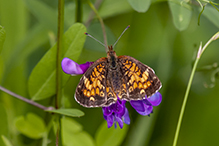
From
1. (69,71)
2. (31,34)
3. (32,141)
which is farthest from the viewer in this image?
(31,34)

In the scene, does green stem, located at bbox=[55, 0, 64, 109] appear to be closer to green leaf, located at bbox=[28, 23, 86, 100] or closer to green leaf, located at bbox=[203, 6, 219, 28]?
green leaf, located at bbox=[28, 23, 86, 100]

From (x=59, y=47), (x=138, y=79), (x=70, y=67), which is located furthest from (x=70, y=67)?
(x=138, y=79)

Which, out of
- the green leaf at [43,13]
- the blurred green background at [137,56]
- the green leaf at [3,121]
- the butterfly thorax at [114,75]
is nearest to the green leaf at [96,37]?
the blurred green background at [137,56]

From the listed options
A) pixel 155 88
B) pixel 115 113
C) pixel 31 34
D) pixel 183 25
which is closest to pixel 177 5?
pixel 183 25

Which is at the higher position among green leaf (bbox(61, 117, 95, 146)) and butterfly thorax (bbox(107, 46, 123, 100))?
butterfly thorax (bbox(107, 46, 123, 100))

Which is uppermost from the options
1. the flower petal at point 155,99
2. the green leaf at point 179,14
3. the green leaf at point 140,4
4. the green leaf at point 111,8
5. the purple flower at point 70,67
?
the green leaf at point 111,8

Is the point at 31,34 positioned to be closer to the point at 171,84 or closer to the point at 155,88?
the point at 171,84

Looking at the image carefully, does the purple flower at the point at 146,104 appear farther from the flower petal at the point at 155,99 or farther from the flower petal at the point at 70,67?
the flower petal at the point at 70,67

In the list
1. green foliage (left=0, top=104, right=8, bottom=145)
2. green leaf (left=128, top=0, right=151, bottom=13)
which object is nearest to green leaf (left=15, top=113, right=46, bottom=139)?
green foliage (left=0, top=104, right=8, bottom=145)
